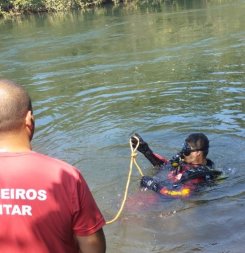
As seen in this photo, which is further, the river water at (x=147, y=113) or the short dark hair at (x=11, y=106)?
the river water at (x=147, y=113)

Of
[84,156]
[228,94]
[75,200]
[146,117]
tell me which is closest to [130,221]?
[84,156]

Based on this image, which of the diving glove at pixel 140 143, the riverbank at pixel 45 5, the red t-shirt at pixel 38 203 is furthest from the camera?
the riverbank at pixel 45 5

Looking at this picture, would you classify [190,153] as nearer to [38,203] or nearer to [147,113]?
[147,113]

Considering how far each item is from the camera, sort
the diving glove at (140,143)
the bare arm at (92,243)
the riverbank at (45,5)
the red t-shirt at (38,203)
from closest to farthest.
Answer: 1. the red t-shirt at (38,203)
2. the bare arm at (92,243)
3. the diving glove at (140,143)
4. the riverbank at (45,5)

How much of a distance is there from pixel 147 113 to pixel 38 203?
718cm

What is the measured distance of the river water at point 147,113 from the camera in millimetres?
5105

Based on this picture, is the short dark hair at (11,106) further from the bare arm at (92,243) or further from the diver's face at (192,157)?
the diver's face at (192,157)

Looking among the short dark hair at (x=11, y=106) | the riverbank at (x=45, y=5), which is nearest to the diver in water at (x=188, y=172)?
the short dark hair at (x=11, y=106)

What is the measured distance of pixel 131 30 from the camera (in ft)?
72.5

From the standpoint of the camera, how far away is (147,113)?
9.16 metres

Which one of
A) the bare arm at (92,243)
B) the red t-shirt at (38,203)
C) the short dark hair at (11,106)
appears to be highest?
the short dark hair at (11,106)

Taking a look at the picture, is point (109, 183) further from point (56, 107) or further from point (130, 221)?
point (56, 107)

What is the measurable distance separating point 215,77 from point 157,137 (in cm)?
397

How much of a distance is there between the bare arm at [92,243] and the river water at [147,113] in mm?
2489
